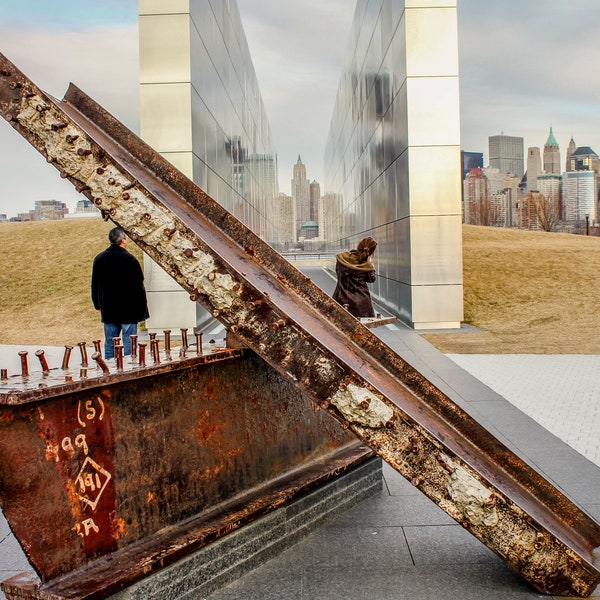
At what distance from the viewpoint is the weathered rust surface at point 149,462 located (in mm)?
2871

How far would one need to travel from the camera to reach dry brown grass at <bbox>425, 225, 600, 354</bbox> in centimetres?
1480

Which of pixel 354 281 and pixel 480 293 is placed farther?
pixel 480 293

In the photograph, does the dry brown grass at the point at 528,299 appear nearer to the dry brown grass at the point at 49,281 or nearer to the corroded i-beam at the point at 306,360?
the dry brown grass at the point at 49,281

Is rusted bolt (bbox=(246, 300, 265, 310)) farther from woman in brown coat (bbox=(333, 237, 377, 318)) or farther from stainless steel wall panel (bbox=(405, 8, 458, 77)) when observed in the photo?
stainless steel wall panel (bbox=(405, 8, 458, 77))

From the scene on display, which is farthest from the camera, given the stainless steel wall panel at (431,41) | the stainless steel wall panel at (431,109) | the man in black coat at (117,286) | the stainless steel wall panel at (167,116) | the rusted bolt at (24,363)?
the stainless steel wall panel at (431,109)

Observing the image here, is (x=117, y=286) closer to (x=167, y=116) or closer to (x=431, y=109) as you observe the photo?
(x=167, y=116)

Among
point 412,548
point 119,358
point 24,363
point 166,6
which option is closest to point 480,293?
point 166,6

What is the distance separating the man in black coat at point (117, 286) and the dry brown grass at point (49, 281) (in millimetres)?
8859

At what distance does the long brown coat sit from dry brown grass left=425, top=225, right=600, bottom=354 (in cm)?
264

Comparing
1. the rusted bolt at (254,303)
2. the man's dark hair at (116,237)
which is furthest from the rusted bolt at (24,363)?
the man's dark hair at (116,237)

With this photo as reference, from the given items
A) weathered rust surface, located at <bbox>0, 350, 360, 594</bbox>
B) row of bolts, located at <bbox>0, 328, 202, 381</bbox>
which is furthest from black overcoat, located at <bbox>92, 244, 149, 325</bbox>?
row of bolts, located at <bbox>0, 328, 202, 381</bbox>

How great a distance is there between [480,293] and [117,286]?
53.6 ft

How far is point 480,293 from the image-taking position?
22.7 meters

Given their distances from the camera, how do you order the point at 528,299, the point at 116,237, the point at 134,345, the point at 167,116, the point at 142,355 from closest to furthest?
the point at 142,355, the point at 134,345, the point at 116,237, the point at 167,116, the point at 528,299
